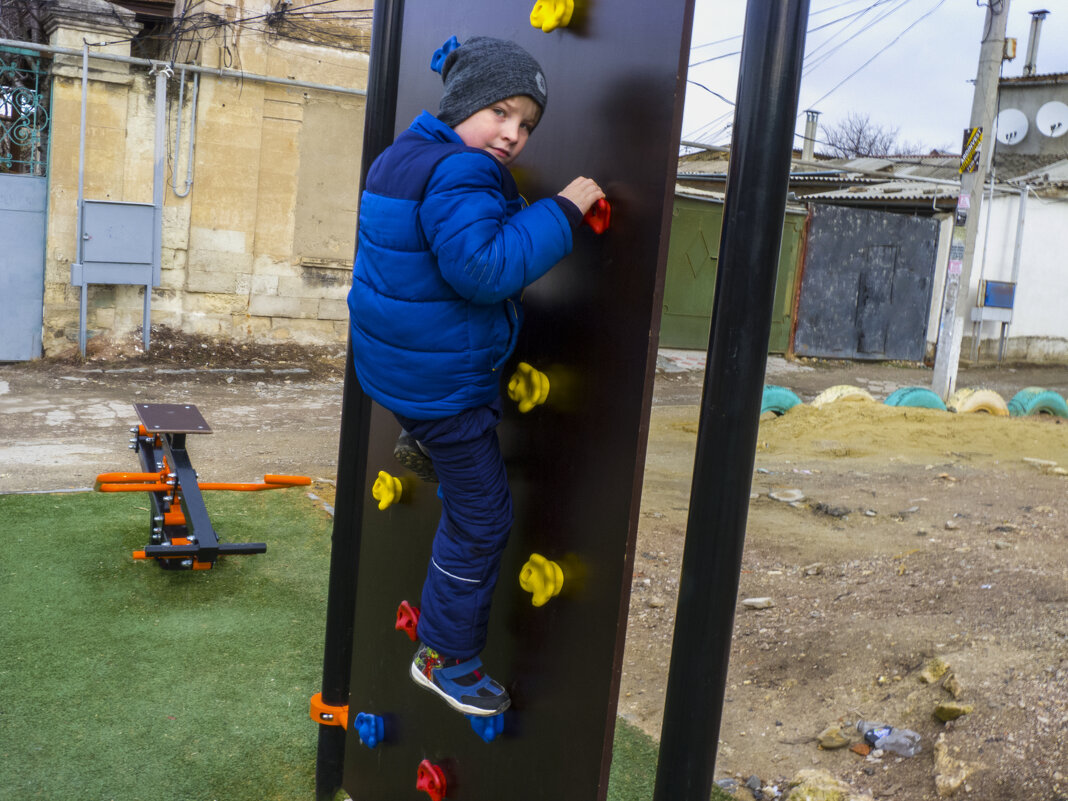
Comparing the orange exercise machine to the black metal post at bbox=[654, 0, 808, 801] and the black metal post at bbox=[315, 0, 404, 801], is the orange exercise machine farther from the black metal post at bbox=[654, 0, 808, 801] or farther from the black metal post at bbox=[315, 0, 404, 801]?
the black metal post at bbox=[654, 0, 808, 801]

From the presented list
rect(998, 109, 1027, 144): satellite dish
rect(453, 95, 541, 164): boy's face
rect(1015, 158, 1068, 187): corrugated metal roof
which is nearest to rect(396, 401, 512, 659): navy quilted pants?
rect(453, 95, 541, 164): boy's face

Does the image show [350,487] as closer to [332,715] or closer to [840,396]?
[332,715]

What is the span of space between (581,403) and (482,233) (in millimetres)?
324

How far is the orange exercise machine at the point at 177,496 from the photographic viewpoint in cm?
378

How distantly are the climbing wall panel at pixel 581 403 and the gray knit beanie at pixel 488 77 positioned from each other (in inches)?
3.6

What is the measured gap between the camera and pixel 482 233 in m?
1.43

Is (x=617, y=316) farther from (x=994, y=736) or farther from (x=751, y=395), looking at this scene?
(x=994, y=736)

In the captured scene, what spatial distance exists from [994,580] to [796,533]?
3.87 feet

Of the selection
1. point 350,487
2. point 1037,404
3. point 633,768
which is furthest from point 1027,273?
point 350,487

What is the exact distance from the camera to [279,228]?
1038 centimetres

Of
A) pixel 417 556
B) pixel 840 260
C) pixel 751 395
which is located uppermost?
pixel 840 260

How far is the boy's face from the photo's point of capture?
1.54 meters

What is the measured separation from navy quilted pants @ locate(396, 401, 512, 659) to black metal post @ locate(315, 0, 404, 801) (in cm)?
56

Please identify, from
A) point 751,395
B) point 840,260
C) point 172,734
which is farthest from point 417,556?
point 840,260
